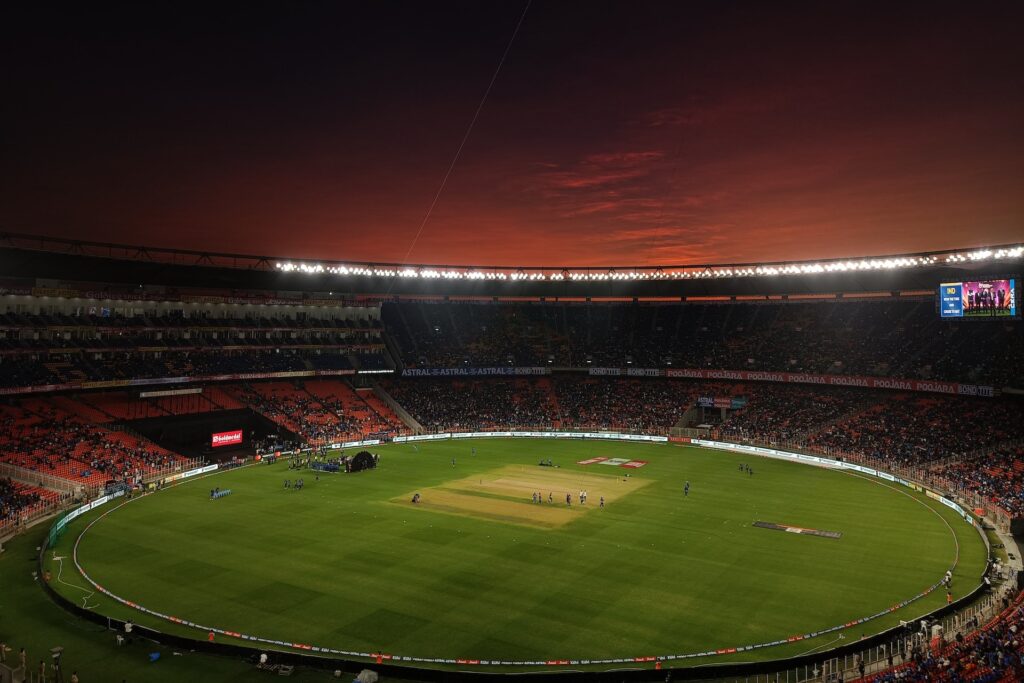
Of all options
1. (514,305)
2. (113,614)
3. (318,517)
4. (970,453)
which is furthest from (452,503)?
(514,305)

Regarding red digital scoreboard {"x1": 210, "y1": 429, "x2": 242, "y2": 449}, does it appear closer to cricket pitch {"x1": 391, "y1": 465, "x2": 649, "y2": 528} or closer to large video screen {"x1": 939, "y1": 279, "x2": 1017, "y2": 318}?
cricket pitch {"x1": 391, "y1": 465, "x2": 649, "y2": 528}

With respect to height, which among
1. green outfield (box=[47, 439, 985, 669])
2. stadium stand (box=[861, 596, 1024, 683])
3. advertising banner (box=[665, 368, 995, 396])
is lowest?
green outfield (box=[47, 439, 985, 669])

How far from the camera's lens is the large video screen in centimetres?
5500

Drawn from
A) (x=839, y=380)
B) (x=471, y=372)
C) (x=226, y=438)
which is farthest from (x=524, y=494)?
(x=471, y=372)

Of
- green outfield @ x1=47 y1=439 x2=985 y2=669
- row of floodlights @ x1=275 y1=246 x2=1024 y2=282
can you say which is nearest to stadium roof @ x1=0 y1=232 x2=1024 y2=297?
row of floodlights @ x1=275 y1=246 x2=1024 y2=282

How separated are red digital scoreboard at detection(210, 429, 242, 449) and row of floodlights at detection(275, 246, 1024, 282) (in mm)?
20795

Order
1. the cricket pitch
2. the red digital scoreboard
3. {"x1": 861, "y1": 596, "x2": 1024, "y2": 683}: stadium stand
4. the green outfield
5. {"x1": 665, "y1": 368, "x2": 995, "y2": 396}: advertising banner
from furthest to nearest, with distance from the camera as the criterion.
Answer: the red digital scoreboard
{"x1": 665, "y1": 368, "x2": 995, "y2": 396}: advertising banner
the cricket pitch
the green outfield
{"x1": 861, "y1": 596, "x2": 1024, "y2": 683}: stadium stand

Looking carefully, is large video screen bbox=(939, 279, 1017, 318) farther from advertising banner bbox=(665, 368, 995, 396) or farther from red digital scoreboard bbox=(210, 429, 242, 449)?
red digital scoreboard bbox=(210, 429, 242, 449)

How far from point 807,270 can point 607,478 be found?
139ft

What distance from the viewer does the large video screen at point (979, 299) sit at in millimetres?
55000

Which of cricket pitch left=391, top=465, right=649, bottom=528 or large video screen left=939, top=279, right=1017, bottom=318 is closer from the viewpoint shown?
cricket pitch left=391, top=465, right=649, bottom=528

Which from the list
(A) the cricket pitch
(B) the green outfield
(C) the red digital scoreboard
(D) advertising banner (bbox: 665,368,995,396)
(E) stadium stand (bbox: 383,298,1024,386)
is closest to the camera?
(B) the green outfield

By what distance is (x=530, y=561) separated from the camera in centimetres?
3416

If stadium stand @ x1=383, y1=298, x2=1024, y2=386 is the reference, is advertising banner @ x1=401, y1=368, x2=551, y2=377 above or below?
below
